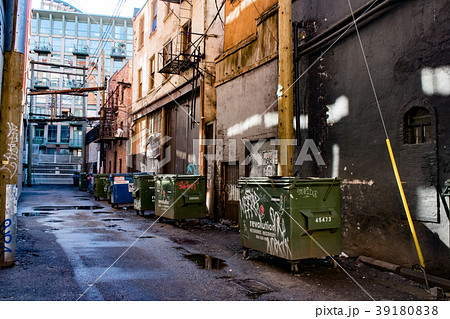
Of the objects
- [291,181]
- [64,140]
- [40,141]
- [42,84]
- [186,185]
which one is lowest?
[186,185]

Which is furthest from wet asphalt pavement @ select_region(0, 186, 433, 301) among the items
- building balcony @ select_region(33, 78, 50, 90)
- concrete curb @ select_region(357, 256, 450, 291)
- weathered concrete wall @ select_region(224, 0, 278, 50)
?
building balcony @ select_region(33, 78, 50, 90)

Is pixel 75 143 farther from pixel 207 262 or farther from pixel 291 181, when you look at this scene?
pixel 291 181

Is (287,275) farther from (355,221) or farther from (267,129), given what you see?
(267,129)

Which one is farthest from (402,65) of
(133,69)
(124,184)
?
(133,69)

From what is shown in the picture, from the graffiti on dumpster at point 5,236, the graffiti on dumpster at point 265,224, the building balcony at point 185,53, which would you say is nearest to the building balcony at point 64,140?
the building balcony at point 185,53

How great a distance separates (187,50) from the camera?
14.8m

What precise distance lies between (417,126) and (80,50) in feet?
235

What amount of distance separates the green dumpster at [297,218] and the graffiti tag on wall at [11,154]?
4029mm

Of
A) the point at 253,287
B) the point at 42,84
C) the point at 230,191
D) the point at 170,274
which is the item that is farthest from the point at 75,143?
the point at 253,287

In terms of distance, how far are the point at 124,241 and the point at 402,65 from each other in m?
6.59

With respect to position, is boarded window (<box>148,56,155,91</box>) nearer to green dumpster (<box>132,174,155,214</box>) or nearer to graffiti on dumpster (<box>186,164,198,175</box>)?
graffiti on dumpster (<box>186,164,198,175</box>)

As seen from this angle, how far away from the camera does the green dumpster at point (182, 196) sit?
36.6 ft

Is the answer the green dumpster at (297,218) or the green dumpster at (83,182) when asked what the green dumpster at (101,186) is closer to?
the green dumpster at (83,182)

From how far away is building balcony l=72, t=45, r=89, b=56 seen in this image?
6725 centimetres
